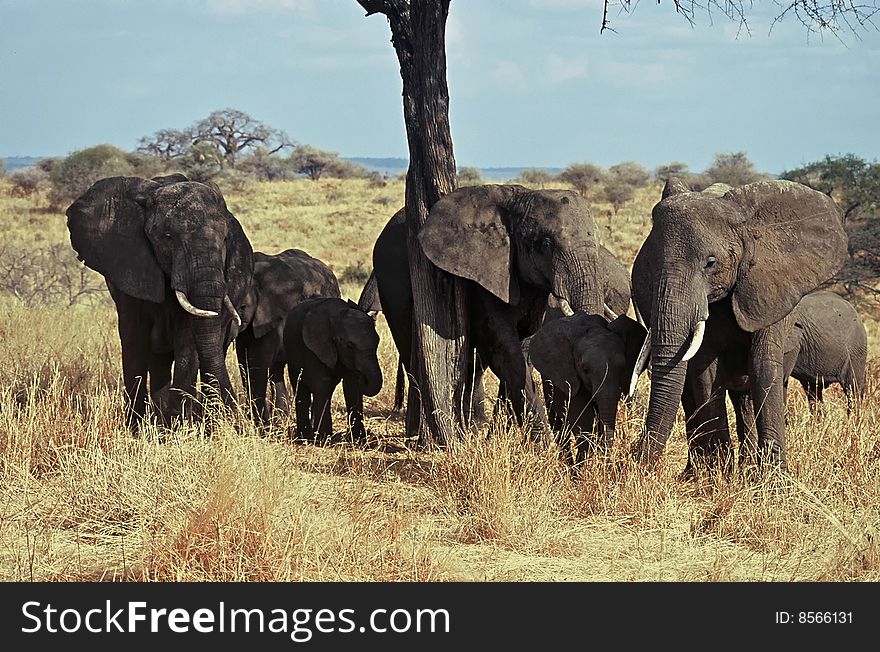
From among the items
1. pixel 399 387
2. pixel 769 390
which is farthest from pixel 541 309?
pixel 769 390

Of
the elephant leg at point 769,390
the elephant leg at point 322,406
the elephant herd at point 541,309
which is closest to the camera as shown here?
the elephant herd at point 541,309

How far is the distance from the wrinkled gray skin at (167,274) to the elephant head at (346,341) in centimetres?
63

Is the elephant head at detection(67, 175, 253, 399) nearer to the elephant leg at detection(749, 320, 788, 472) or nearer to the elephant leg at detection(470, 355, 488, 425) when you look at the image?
the elephant leg at detection(470, 355, 488, 425)

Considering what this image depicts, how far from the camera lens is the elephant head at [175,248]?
8477mm

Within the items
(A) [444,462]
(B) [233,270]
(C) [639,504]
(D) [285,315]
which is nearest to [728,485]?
(C) [639,504]

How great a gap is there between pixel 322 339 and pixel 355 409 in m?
0.62

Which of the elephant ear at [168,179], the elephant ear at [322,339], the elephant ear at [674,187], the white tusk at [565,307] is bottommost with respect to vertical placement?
the elephant ear at [322,339]

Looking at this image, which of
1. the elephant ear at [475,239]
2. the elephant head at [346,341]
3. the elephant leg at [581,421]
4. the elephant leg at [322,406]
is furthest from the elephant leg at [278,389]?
the elephant leg at [581,421]

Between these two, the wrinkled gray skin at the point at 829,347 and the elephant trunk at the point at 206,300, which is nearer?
the elephant trunk at the point at 206,300

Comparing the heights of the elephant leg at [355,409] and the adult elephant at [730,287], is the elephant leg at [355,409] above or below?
below

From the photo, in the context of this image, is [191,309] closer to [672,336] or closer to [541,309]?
[541,309]

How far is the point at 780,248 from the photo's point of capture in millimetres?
7148

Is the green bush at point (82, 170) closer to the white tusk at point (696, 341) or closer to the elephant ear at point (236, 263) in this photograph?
the elephant ear at point (236, 263)
